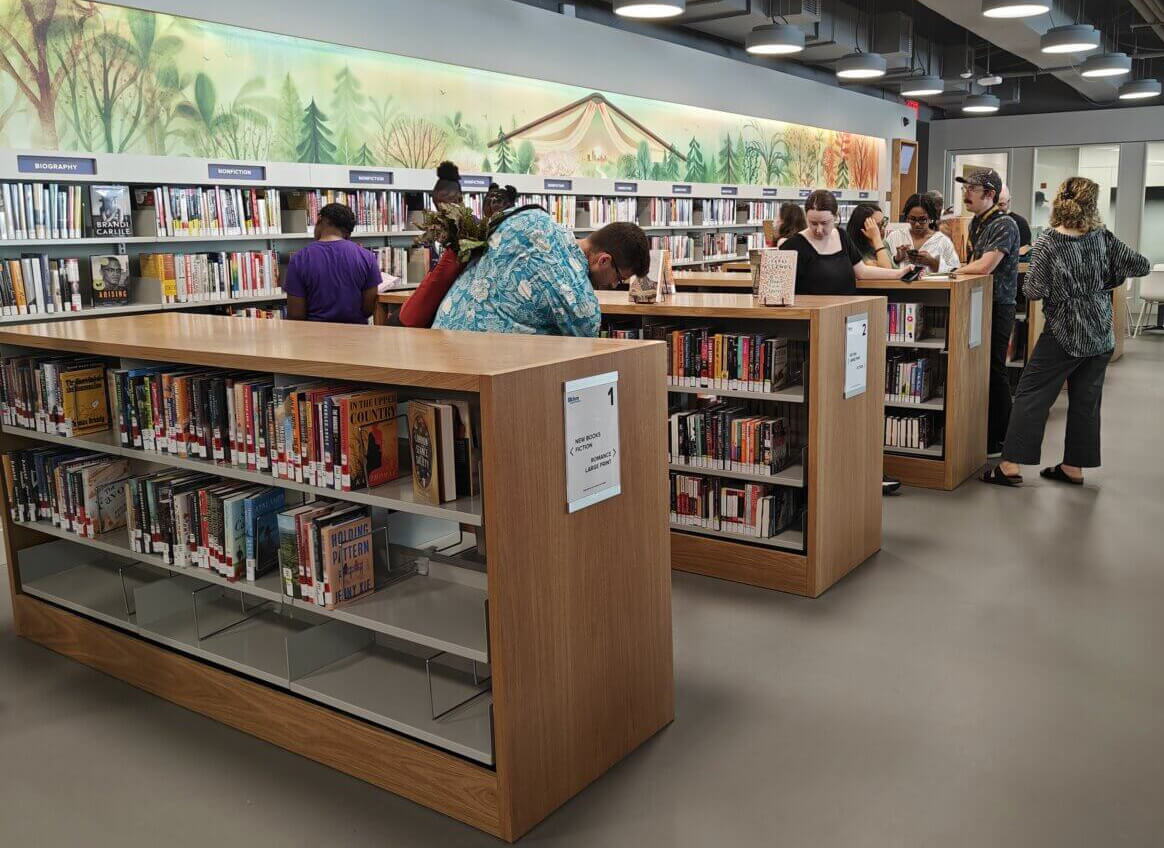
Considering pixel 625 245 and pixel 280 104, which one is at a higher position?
pixel 280 104

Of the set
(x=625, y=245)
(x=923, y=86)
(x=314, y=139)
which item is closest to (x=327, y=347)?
(x=625, y=245)

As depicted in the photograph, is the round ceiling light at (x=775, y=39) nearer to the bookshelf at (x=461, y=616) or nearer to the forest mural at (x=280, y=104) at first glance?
the forest mural at (x=280, y=104)

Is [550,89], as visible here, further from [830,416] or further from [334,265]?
[830,416]

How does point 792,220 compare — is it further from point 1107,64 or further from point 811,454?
point 1107,64

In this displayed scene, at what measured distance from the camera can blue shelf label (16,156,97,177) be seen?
5.36 m

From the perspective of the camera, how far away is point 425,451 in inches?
101

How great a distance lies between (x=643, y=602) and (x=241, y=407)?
4.49 ft

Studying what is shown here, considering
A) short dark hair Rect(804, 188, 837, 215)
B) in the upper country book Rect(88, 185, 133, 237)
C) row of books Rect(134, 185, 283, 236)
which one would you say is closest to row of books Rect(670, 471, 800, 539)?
short dark hair Rect(804, 188, 837, 215)

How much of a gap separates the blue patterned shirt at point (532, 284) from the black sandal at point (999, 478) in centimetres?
370

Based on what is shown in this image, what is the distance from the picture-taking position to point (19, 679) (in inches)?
143

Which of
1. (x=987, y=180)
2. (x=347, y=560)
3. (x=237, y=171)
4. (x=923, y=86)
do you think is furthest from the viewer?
(x=923, y=86)

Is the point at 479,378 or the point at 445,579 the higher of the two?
the point at 479,378

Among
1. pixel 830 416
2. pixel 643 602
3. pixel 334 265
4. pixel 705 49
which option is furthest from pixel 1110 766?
pixel 705 49

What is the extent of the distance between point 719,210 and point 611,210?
7.66ft
